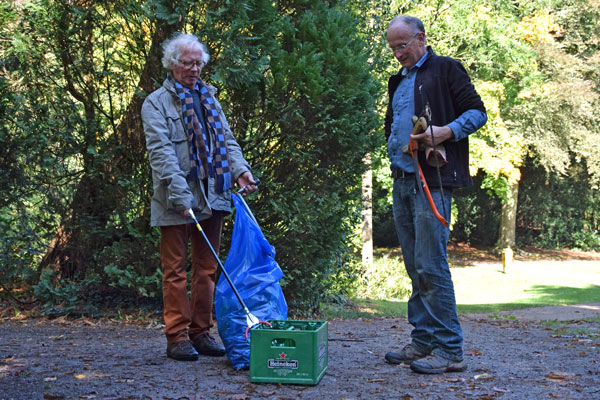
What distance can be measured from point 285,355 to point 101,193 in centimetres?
343

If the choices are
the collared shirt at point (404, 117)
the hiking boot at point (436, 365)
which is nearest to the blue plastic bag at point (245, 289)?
the hiking boot at point (436, 365)

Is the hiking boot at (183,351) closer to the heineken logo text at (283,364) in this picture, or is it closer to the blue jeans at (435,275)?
the heineken logo text at (283,364)

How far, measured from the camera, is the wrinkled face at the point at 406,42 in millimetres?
3979

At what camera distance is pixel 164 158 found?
404cm

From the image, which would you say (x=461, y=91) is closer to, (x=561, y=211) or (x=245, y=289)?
(x=245, y=289)

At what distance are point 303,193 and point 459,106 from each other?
101 inches

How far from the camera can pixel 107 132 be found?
6.31 meters

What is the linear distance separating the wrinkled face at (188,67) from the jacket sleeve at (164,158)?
9.0 inches

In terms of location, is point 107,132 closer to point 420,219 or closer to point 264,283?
point 264,283

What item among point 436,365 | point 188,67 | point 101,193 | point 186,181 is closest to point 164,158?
point 186,181

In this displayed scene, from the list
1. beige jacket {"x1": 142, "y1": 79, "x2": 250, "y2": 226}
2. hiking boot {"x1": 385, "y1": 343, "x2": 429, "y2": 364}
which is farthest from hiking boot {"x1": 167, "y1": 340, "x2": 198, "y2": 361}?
hiking boot {"x1": 385, "y1": 343, "x2": 429, "y2": 364}

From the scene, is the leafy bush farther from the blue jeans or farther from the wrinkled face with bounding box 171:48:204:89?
the wrinkled face with bounding box 171:48:204:89

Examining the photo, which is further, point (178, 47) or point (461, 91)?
point (178, 47)

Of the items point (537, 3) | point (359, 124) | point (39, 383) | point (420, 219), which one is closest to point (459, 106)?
point (420, 219)
